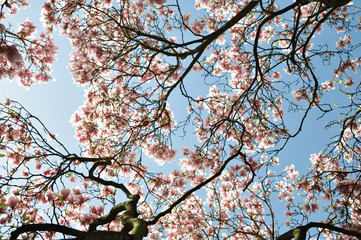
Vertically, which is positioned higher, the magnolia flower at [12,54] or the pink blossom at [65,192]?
the magnolia flower at [12,54]

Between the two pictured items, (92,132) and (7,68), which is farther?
(92,132)

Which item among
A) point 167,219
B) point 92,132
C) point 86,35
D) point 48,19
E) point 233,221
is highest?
point 48,19

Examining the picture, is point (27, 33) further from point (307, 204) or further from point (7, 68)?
point (307, 204)

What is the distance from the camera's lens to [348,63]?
498 cm

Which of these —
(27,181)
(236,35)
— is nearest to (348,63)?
(236,35)

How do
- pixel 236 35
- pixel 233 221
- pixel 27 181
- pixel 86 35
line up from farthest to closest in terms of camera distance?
pixel 236 35, pixel 86 35, pixel 233 221, pixel 27 181

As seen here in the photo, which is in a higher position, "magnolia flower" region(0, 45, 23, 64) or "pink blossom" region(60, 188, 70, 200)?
"magnolia flower" region(0, 45, 23, 64)

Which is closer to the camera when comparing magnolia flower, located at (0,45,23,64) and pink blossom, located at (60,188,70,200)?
magnolia flower, located at (0,45,23,64)

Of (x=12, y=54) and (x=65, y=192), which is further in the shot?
(x=65, y=192)

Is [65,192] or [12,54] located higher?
[12,54]

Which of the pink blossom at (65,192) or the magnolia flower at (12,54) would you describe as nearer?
the magnolia flower at (12,54)

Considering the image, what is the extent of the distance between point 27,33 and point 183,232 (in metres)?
4.52

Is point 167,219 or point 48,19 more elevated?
point 48,19

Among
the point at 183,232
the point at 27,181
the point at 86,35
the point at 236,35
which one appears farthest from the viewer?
the point at 236,35
